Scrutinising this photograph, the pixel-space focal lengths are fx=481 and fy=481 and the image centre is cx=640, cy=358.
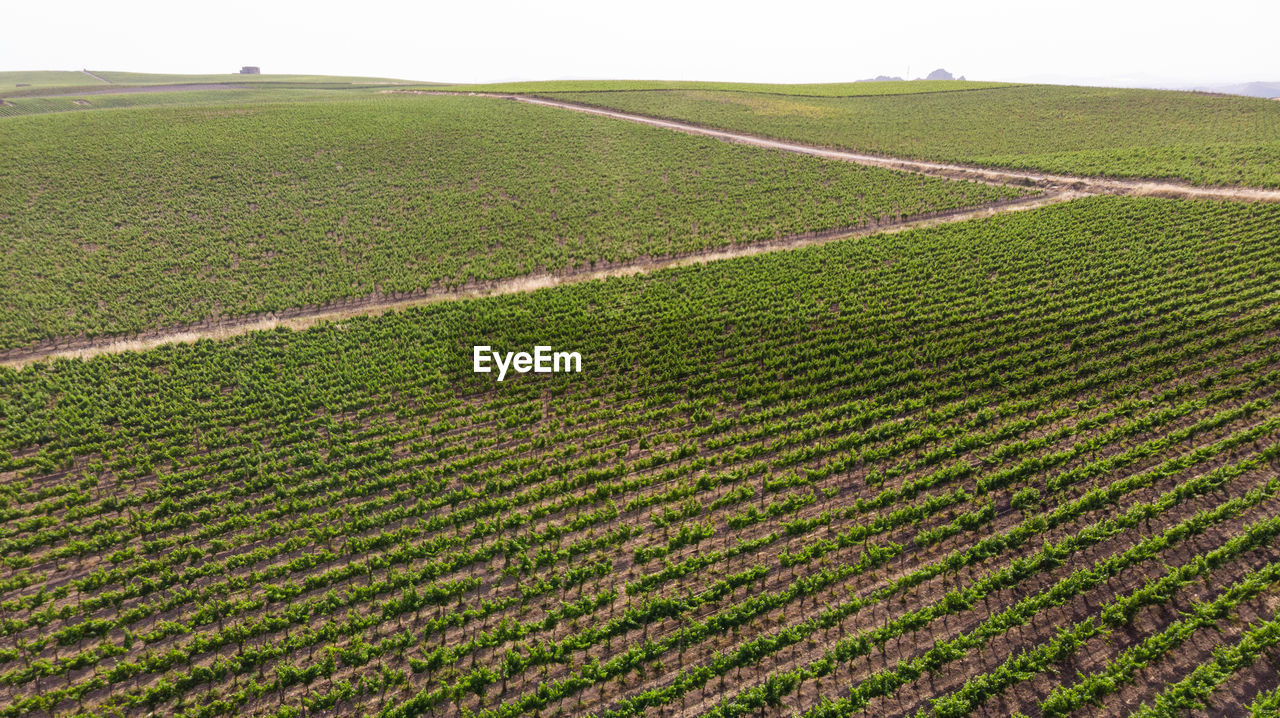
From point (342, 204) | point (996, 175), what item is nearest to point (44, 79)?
point (342, 204)

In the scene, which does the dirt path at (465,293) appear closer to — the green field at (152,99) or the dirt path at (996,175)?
the dirt path at (996,175)

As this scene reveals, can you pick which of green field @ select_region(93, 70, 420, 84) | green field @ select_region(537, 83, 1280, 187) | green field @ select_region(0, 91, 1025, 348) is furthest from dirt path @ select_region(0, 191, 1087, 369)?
green field @ select_region(93, 70, 420, 84)

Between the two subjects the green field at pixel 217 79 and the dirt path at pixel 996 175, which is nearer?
the dirt path at pixel 996 175

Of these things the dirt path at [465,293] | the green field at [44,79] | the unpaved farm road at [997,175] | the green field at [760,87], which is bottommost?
the dirt path at [465,293]

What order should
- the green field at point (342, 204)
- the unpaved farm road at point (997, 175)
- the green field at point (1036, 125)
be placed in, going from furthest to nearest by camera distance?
the green field at point (1036, 125) < the unpaved farm road at point (997, 175) < the green field at point (342, 204)

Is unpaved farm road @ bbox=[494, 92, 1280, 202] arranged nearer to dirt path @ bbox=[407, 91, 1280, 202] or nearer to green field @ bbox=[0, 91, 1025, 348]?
dirt path @ bbox=[407, 91, 1280, 202]

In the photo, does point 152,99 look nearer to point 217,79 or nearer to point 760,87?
point 217,79

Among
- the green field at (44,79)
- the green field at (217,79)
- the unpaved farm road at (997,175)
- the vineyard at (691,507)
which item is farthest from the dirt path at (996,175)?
the green field at (44,79)
